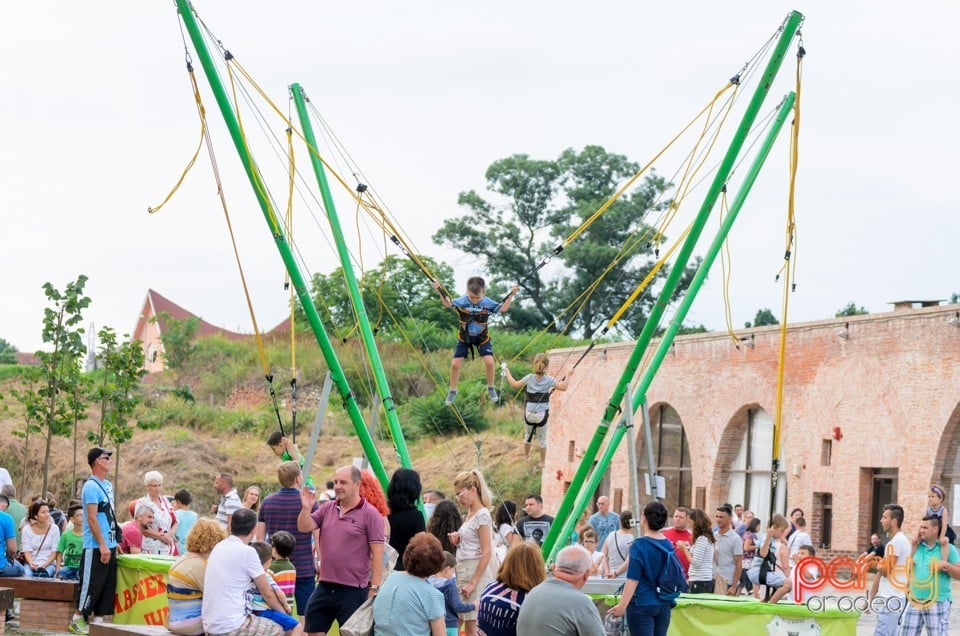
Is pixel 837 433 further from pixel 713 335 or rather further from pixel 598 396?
pixel 598 396

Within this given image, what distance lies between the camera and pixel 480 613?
8.93 m

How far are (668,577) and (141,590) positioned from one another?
18.0ft

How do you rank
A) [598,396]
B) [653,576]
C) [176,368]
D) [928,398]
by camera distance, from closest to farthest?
[653,576]
[928,398]
[598,396]
[176,368]

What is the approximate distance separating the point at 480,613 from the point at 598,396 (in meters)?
29.2

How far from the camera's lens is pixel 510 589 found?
8820mm

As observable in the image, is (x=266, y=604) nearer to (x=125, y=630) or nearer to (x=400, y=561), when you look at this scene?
(x=400, y=561)

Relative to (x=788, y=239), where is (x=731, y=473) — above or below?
below

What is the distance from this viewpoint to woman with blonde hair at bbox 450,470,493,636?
34.6ft

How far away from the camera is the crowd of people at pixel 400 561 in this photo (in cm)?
854

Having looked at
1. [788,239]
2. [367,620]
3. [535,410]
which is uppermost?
[788,239]

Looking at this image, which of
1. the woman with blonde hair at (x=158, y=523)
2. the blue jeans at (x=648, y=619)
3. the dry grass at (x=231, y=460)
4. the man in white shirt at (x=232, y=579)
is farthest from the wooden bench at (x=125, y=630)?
the dry grass at (x=231, y=460)

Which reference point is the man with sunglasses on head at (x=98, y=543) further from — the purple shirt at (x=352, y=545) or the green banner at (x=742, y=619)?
the green banner at (x=742, y=619)

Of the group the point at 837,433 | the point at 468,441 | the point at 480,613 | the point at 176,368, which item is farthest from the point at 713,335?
the point at 176,368

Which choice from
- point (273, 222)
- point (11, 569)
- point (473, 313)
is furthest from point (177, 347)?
point (273, 222)
